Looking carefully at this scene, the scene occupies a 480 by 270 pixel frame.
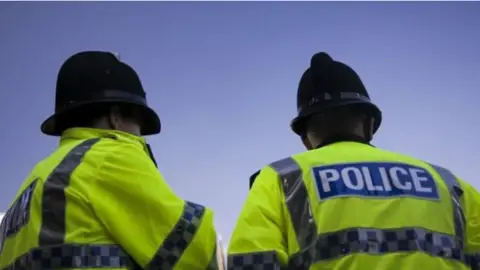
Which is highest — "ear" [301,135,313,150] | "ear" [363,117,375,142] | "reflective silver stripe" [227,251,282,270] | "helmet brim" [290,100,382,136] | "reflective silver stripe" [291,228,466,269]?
"helmet brim" [290,100,382,136]

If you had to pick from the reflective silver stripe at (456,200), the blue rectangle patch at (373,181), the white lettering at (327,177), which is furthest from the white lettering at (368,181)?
the reflective silver stripe at (456,200)

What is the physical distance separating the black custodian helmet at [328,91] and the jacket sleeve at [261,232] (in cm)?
55

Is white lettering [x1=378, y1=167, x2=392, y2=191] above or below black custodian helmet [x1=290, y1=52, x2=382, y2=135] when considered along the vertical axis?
below

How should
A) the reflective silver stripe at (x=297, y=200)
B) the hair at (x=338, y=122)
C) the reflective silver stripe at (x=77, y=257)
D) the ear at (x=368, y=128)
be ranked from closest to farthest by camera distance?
the reflective silver stripe at (x=77, y=257) → the reflective silver stripe at (x=297, y=200) → the hair at (x=338, y=122) → the ear at (x=368, y=128)

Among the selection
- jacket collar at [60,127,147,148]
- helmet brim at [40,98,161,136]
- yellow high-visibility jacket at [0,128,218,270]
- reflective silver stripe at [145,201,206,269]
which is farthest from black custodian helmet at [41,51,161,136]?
reflective silver stripe at [145,201,206,269]

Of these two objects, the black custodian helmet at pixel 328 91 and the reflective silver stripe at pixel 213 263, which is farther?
the black custodian helmet at pixel 328 91

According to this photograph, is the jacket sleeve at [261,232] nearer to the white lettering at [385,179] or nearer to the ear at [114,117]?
the white lettering at [385,179]

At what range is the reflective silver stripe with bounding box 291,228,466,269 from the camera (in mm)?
2896

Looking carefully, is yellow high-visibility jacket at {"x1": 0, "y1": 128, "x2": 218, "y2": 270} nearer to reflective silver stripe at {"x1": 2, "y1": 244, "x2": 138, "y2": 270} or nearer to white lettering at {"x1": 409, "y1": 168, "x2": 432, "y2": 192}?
reflective silver stripe at {"x1": 2, "y1": 244, "x2": 138, "y2": 270}

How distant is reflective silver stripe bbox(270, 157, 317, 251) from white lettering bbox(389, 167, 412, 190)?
43cm

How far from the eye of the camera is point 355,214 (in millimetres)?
2959

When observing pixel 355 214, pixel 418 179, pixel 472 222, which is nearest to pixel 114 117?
pixel 355 214

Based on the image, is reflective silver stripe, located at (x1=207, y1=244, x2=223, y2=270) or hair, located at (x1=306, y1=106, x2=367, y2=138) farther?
hair, located at (x1=306, y1=106, x2=367, y2=138)

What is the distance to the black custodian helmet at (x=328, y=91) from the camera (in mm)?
3570
